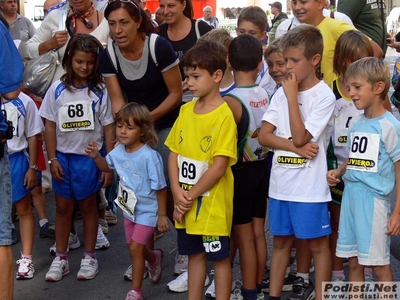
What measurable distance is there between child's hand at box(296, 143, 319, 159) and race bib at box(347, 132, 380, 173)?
0.20 meters

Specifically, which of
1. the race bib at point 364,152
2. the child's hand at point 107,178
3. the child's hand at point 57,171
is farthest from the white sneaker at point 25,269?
the race bib at point 364,152

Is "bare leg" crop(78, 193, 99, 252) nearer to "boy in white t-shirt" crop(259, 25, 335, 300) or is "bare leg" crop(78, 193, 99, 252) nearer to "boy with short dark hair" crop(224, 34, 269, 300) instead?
"boy with short dark hair" crop(224, 34, 269, 300)

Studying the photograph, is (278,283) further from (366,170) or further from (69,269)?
(69,269)

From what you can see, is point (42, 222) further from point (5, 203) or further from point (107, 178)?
point (5, 203)

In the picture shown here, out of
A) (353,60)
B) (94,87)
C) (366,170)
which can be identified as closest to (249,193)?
(366,170)

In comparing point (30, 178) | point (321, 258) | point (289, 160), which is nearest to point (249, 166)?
point (289, 160)

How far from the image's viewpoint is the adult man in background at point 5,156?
12.5ft

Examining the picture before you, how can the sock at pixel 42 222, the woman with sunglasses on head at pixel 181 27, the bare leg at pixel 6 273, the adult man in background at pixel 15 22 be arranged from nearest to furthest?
the bare leg at pixel 6 273
the woman with sunglasses on head at pixel 181 27
the sock at pixel 42 222
the adult man in background at pixel 15 22

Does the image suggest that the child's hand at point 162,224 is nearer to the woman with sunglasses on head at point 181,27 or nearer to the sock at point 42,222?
the woman with sunglasses on head at point 181,27

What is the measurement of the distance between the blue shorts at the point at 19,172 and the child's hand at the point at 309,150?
2204 mm

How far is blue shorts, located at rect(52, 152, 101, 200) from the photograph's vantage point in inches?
193

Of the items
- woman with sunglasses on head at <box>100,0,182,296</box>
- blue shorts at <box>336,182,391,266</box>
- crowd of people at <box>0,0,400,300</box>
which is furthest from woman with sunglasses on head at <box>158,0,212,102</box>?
blue shorts at <box>336,182,391,266</box>

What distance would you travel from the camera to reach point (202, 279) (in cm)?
399

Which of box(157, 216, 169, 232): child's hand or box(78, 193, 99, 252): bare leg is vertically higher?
box(157, 216, 169, 232): child's hand
